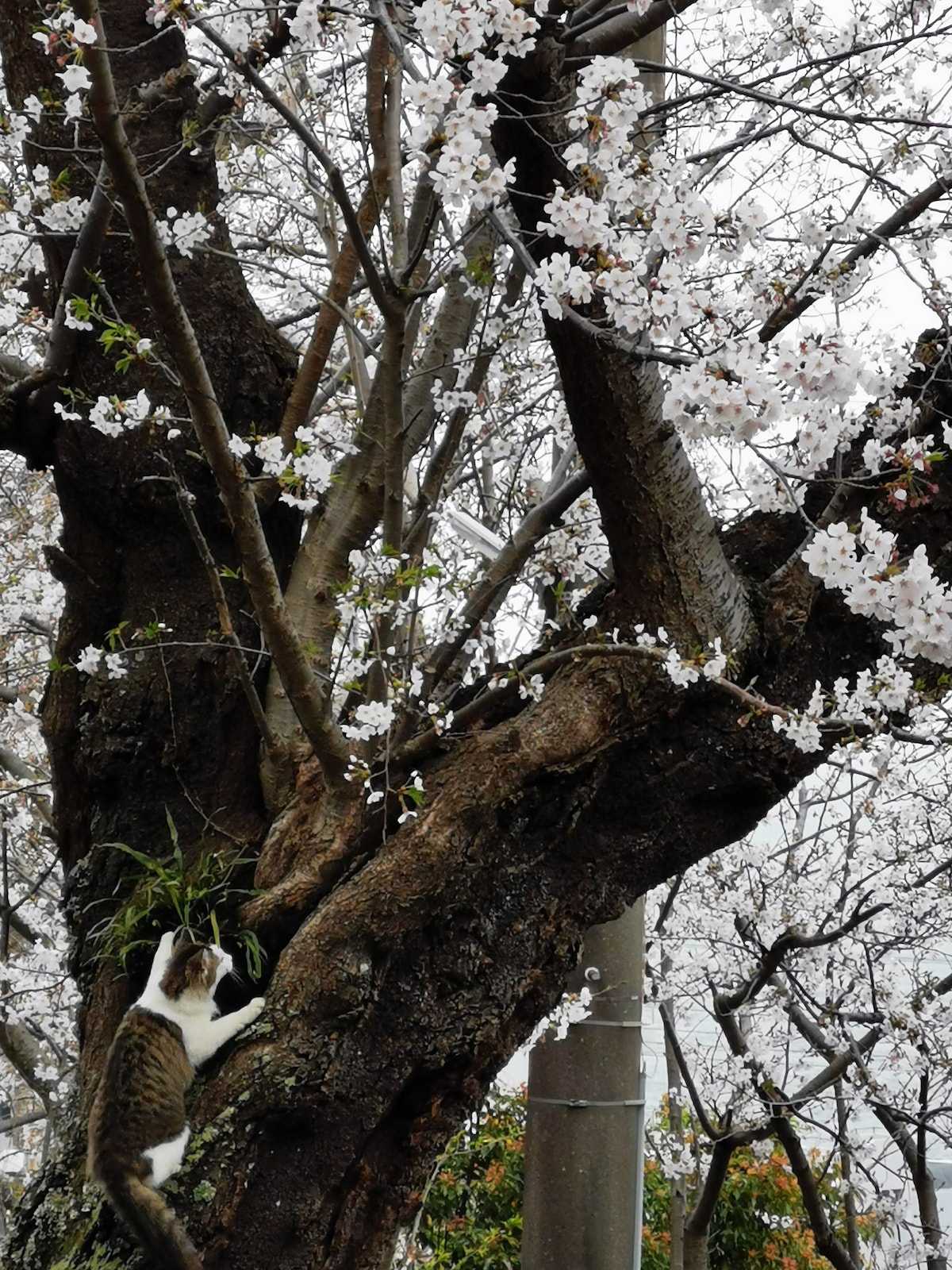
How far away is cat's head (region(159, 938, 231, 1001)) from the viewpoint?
8.17 feet

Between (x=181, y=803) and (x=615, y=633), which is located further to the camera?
(x=181, y=803)

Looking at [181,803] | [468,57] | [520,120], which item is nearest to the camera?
[468,57]

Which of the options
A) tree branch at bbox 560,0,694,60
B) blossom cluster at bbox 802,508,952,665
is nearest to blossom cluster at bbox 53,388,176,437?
tree branch at bbox 560,0,694,60

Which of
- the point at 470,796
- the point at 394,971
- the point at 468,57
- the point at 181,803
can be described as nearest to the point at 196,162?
the point at 468,57

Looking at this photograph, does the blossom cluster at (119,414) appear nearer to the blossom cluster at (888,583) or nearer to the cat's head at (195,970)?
the cat's head at (195,970)

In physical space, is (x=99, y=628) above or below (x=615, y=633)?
above

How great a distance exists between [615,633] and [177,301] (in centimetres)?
119

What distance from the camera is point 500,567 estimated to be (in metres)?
3.01

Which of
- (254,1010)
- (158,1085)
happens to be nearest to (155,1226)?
(158,1085)

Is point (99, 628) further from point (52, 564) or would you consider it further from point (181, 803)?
point (181, 803)

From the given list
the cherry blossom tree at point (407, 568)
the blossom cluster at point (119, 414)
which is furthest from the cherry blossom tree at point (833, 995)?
the blossom cluster at point (119, 414)

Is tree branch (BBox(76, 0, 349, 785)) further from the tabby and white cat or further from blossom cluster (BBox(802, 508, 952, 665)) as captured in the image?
blossom cluster (BBox(802, 508, 952, 665))

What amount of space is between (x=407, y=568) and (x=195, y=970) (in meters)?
1.06

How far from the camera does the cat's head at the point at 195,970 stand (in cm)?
249
